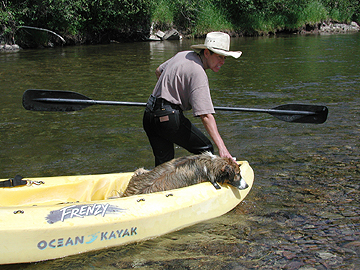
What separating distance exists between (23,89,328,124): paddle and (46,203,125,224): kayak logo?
190 centimetres

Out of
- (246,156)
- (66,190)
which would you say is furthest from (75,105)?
(246,156)

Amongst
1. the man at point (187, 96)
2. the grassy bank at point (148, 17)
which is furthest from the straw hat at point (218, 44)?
the grassy bank at point (148, 17)

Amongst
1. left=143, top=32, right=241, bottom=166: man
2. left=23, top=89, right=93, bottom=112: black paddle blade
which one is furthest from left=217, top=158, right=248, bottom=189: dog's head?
left=23, top=89, right=93, bottom=112: black paddle blade

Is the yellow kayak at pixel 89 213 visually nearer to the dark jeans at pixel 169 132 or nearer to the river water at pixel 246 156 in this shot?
the river water at pixel 246 156

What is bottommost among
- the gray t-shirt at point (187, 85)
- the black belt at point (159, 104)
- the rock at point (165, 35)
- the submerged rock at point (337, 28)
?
the black belt at point (159, 104)

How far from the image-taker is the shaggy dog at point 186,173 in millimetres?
4559

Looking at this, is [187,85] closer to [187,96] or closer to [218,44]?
[187,96]

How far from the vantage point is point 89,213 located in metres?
3.91

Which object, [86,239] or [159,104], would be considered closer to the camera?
[86,239]

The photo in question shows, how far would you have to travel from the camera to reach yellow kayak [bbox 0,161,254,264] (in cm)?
365

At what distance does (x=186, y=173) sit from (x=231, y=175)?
1.73ft

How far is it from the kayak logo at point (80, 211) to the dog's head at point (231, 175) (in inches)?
50.1

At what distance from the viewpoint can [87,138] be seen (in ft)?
25.7

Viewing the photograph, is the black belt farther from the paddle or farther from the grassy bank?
the grassy bank
